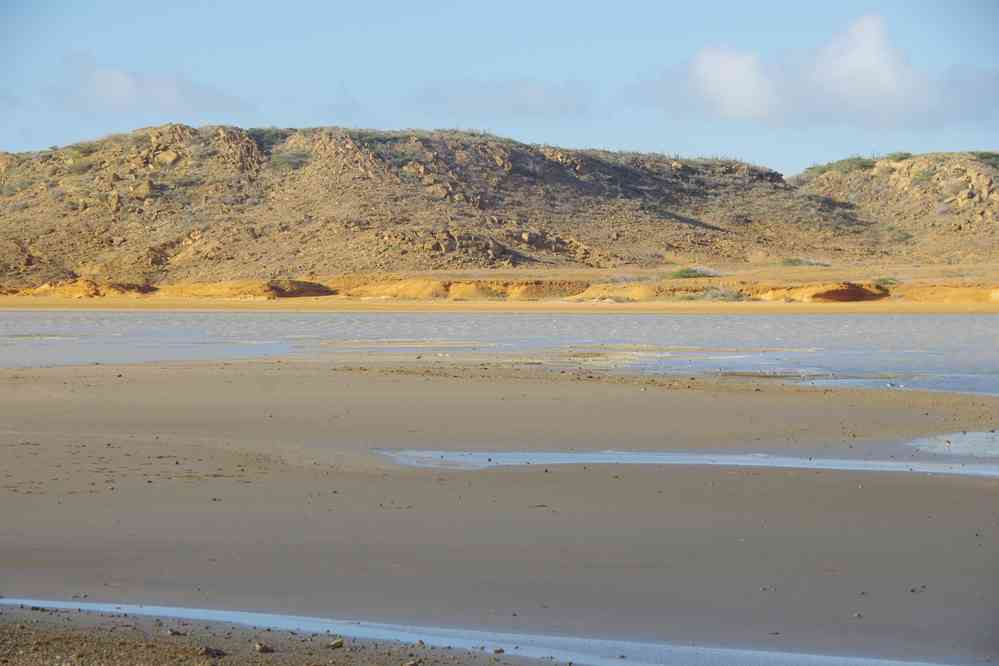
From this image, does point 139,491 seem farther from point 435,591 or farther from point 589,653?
point 589,653

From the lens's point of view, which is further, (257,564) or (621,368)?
(621,368)

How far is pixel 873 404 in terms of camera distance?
16.3m

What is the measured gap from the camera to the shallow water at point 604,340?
2178 cm

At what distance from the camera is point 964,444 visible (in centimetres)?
1300

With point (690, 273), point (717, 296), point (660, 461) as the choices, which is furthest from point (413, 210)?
point (660, 461)

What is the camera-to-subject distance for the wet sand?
272 inches

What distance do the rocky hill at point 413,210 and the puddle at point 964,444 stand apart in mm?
48341

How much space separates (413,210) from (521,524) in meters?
63.8

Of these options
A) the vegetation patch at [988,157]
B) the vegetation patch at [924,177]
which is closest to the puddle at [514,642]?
the vegetation patch at [924,177]

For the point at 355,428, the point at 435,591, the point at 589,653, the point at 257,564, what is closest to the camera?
the point at 589,653

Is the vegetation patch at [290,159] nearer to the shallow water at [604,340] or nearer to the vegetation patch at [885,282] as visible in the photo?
the shallow water at [604,340]

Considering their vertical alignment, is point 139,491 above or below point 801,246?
below

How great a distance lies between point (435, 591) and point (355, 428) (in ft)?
23.4

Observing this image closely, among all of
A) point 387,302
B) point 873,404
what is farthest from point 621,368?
point 387,302
